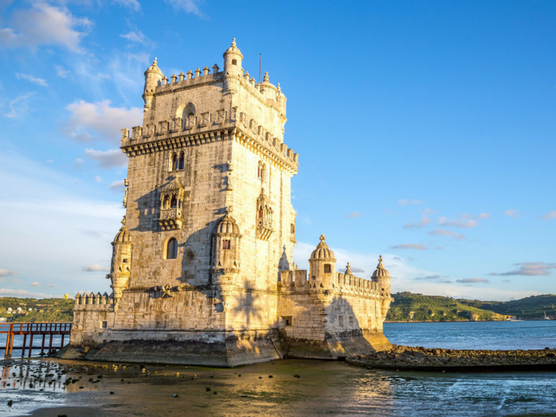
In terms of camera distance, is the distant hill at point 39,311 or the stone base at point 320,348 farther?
the distant hill at point 39,311

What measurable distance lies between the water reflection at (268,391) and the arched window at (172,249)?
8238 millimetres

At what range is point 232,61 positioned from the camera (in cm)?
3925

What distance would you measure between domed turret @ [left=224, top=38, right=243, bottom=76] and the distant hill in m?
137

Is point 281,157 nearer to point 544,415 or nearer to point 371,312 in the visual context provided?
point 371,312

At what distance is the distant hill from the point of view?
16412 cm

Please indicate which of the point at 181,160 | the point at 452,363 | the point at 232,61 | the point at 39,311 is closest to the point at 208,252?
the point at 181,160

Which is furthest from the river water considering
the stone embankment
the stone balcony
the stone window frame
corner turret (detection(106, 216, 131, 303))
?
the stone balcony

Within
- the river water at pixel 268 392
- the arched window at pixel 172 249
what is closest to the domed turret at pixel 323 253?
the river water at pixel 268 392

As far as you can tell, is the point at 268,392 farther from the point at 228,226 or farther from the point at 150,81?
the point at 150,81

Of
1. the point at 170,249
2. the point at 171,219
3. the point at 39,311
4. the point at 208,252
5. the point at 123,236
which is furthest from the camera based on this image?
the point at 39,311

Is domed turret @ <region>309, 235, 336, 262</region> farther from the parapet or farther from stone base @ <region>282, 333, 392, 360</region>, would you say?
the parapet

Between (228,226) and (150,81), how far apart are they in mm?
16051

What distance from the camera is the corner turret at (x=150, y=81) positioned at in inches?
1670

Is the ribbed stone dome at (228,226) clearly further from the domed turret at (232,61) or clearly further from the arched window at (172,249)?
the domed turret at (232,61)
